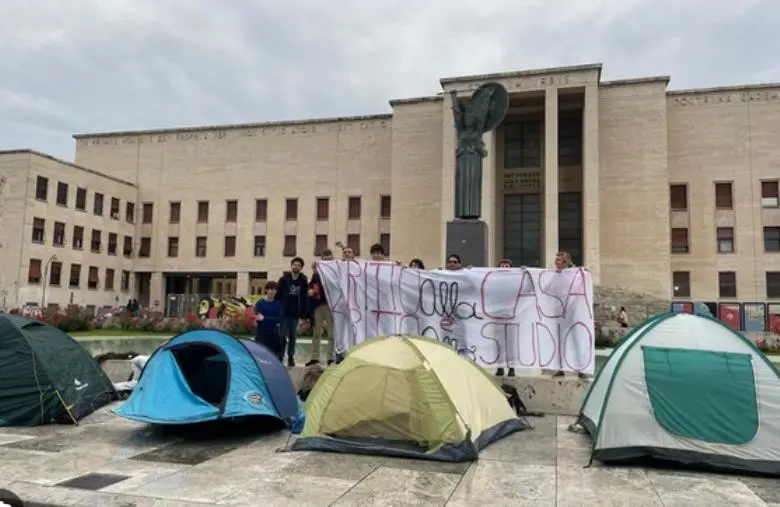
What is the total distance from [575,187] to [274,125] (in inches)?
913

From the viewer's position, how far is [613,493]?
6086 millimetres

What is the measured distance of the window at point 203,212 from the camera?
1967 inches

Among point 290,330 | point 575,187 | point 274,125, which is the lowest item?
point 290,330

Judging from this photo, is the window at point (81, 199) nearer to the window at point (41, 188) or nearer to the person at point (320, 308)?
the window at point (41, 188)

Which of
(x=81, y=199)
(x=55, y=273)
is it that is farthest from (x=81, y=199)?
(x=55, y=273)

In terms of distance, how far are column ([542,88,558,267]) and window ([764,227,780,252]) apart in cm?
1325

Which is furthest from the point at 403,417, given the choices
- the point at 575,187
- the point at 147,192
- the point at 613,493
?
the point at 147,192

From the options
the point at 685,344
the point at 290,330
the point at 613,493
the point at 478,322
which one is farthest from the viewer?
the point at 290,330

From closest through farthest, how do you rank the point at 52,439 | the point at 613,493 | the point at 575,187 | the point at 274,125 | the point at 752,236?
the point at 613,493 → the point at 52,439 → the point at 752,236 → the point at 575,187 → the point at 274,125

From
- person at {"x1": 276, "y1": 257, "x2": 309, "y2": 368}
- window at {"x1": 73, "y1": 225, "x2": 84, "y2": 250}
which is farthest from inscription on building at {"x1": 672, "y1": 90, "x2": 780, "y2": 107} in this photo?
window at {"x1": 73, "y1": 225, "x2": 84, "y2": 250}

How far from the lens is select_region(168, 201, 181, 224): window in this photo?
50644 millimetres

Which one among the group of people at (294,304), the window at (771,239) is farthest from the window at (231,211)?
the group of people at (294,304)

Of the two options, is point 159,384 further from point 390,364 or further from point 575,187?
point 575,187

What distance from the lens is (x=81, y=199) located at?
4709 centimetres
